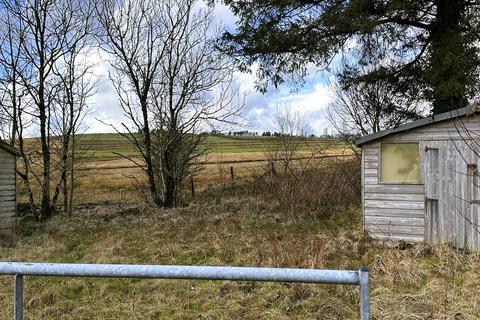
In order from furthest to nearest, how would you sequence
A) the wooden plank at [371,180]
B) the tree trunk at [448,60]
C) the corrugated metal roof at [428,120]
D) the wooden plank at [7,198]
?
the wooden plank at [7,198], the tree trunk at [448,60], the wooden plank at [371,180], the corrugated metal roof at [428,120]

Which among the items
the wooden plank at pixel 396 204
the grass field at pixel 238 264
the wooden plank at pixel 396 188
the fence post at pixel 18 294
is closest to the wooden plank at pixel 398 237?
the grass field at pixel 238 264

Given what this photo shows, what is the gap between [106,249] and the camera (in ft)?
31.1

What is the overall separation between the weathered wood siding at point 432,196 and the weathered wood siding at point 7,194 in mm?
10105

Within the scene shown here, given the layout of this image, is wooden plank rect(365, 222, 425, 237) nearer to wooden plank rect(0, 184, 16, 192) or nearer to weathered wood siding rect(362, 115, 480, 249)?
weathered wood siding rect(362, 115, 480, 249)

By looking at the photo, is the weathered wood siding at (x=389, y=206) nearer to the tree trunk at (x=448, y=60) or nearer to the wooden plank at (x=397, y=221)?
the wooden plank at (x=397, y=221)

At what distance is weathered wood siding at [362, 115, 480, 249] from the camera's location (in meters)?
8.89

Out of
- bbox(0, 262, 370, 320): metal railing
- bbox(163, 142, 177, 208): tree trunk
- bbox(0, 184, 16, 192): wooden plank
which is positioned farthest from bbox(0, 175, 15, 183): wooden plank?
bbox(0, 262, 370, 320): metal railing

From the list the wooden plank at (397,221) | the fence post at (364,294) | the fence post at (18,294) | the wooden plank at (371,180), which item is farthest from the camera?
the wooden plank at (371,180)

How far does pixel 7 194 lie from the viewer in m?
13.5

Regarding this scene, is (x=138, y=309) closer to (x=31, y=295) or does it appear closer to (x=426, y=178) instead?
(x=31, y=295)

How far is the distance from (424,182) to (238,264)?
14.7 feet

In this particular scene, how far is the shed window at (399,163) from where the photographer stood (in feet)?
32.0

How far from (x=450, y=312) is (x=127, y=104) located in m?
14.6

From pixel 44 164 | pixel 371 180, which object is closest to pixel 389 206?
pixel 371 180
